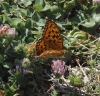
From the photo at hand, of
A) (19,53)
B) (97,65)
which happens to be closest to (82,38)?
(97,65)

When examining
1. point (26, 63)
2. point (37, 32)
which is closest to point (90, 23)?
point (37, 32)

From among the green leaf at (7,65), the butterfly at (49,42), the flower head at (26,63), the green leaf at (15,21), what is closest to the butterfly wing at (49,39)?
the butterfly at (49,42)

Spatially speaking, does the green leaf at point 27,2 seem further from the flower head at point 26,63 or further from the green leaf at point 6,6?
the flower head at point 26,63

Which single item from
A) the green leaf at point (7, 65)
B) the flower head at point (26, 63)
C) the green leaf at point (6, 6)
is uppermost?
the green leaf at point (6, 6)

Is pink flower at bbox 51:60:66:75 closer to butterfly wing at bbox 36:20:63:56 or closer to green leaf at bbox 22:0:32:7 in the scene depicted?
butterfly wing at bbox 36:20:63:56

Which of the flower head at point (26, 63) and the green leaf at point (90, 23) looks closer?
the flower head at point (26, 63)

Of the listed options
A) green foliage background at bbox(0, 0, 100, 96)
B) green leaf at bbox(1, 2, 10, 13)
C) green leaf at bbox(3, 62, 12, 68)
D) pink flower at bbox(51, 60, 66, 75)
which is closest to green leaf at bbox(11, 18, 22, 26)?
green foliage background at bbox(0, 0, 100, 96)

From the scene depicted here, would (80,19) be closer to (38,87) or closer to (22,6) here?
(22,6)

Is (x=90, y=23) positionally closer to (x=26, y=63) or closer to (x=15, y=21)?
(x=15, y=21)
